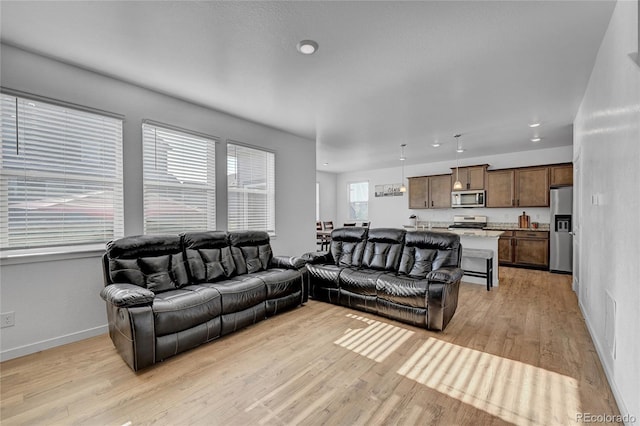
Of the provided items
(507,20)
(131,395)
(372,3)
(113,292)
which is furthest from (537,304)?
(113,292)

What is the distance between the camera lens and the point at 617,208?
199cm

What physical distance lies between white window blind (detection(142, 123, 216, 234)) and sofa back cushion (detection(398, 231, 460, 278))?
9.26 ft

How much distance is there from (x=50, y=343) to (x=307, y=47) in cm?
372

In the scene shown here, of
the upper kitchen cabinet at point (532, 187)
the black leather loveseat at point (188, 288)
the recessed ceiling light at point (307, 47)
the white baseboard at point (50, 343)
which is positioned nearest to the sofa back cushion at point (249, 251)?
the black leather loveseat at point (188, 288)

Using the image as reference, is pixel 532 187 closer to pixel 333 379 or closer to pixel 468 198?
pixel 468 198

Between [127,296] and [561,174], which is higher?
[561,174]

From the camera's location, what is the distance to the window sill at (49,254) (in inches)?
100

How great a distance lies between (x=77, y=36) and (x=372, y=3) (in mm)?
2486

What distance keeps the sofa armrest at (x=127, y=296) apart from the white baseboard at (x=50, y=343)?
86 cm

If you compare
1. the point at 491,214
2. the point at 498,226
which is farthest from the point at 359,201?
the point at 498,226

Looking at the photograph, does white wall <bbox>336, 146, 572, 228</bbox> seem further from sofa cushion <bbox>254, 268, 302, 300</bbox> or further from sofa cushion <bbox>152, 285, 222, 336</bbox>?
sofa cushion <bbox>152, 285, 222, 336</bbox>

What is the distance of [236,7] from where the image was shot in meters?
2.08

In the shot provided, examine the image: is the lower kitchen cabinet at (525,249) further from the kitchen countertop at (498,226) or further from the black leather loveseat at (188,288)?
the black leather loveseat at (188,288)

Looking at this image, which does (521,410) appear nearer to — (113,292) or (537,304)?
(537,304)
